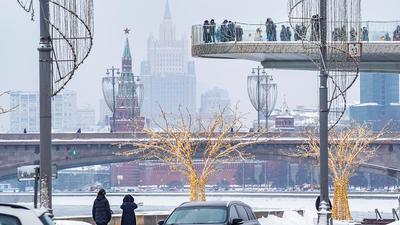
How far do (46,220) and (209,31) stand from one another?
59.6 metres

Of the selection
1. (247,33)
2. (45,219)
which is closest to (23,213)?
(45,219)

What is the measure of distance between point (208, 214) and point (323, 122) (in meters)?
12.9

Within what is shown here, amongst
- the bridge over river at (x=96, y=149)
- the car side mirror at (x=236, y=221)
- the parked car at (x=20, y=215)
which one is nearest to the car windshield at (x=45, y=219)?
the parked car at (x=20, y=215)

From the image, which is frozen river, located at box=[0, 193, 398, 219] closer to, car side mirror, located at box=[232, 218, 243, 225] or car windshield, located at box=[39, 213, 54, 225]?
car side mirror, located at box=[232, 218, 243, 225]

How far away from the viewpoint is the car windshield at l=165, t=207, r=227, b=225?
3209 centimetres

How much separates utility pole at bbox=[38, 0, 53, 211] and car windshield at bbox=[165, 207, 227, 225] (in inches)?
108

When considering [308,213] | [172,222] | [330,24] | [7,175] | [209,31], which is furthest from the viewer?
[7,175]

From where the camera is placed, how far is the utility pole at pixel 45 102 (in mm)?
32438

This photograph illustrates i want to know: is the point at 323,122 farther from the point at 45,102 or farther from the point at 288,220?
the point at 288,220

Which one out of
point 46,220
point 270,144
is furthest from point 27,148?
point 46,220

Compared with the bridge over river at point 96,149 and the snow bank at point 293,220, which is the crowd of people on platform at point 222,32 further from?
the bridge over river at point 96,149

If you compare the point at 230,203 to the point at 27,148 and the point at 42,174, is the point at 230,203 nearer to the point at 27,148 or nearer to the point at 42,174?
the point at 42,174

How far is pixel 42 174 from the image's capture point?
32469 mm

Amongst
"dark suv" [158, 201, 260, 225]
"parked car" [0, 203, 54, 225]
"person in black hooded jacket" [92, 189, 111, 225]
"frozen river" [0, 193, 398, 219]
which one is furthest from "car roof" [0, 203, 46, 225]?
"frozen river" [0, 193, 398, 219]
